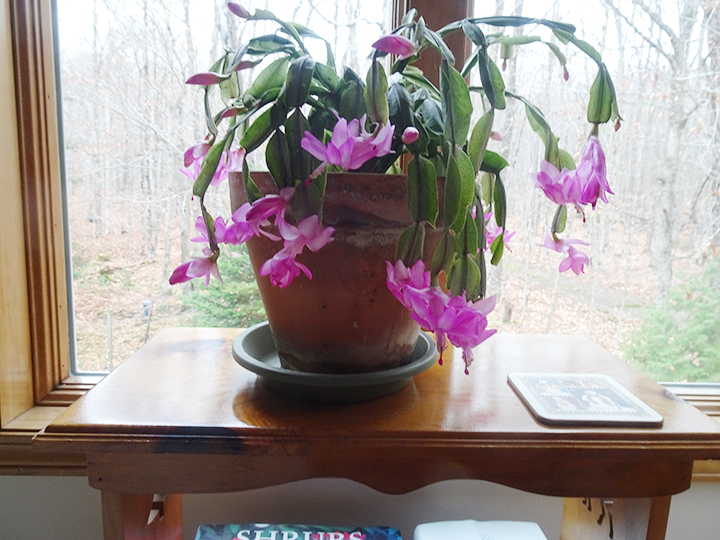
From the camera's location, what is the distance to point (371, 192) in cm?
47

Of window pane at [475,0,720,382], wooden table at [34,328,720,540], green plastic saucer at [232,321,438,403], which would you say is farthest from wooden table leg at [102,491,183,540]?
window pane at [475,0,720,382]

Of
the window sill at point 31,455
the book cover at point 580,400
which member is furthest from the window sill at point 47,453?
the book cover at point 580,400

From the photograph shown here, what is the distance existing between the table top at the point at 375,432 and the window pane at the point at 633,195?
43 cm

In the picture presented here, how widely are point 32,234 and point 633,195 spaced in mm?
1164

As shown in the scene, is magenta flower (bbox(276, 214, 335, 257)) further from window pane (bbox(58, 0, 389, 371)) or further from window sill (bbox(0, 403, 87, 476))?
window sill (bbox(0, 403, 87, 476))

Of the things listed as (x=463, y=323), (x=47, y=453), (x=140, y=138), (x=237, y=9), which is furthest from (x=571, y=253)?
(x=47, y=453)

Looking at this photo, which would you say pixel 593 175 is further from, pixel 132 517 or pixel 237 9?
pixel 132 517

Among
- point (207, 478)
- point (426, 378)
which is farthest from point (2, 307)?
point (426, 378)

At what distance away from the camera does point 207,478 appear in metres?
0.51

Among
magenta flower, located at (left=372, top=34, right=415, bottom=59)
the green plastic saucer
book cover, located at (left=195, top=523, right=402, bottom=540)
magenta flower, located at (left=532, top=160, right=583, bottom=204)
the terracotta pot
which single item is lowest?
book cover, located at (left=195, top=523, right=402, bottom=540)

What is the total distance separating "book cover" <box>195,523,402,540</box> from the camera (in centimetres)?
76

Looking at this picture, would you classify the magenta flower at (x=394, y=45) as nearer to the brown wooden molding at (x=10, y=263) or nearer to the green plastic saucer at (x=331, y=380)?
the green plastic saucer at (x=331, y=380)

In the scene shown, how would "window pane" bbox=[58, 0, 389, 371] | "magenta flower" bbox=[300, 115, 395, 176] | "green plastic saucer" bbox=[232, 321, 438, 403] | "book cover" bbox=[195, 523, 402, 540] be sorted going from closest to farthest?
"magenta flower" bbox=[300, 115, 395, 176], "green plastic saucer" bbox=[232, 321, 438, 403], "book cover" bbox=[195, 523, 402, 540], "window pane" bbox=[58, 0, 389, 371]

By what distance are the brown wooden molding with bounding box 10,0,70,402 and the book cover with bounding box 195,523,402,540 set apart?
44 cm
